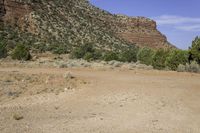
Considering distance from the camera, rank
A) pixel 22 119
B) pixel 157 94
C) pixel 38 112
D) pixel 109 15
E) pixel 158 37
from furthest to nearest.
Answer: pixel 158 37
pixel 109 15
pixel 157 94
pixel 38 112
pixel 22 119

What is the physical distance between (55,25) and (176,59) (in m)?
47.7

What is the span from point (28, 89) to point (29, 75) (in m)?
4.27

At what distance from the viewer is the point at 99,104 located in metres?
15.7

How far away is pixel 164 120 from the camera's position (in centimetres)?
1319

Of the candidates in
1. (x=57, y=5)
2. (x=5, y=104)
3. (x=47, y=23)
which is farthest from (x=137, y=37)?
(x=5, y=104)

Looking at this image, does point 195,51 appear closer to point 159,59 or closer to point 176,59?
point 176,59

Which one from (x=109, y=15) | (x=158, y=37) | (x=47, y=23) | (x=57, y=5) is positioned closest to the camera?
(x=47, y=23)

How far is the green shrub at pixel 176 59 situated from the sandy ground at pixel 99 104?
8827mm

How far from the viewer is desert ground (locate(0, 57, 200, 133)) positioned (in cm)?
1216

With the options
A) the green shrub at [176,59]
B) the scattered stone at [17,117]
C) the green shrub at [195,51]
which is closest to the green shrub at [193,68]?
the green shrub at [195,51]

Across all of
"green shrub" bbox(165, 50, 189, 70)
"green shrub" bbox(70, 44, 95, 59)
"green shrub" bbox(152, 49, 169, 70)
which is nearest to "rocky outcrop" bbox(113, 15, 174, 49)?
"green shrub" bbox(70, 44, 95, 59)

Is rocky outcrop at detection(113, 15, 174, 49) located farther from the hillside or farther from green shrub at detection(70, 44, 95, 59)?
green shrub at detection(70, 44, 95, 59)

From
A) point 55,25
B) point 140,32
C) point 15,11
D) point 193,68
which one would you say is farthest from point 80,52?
point 140,32

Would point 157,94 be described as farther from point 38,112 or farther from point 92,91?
point 38,112
